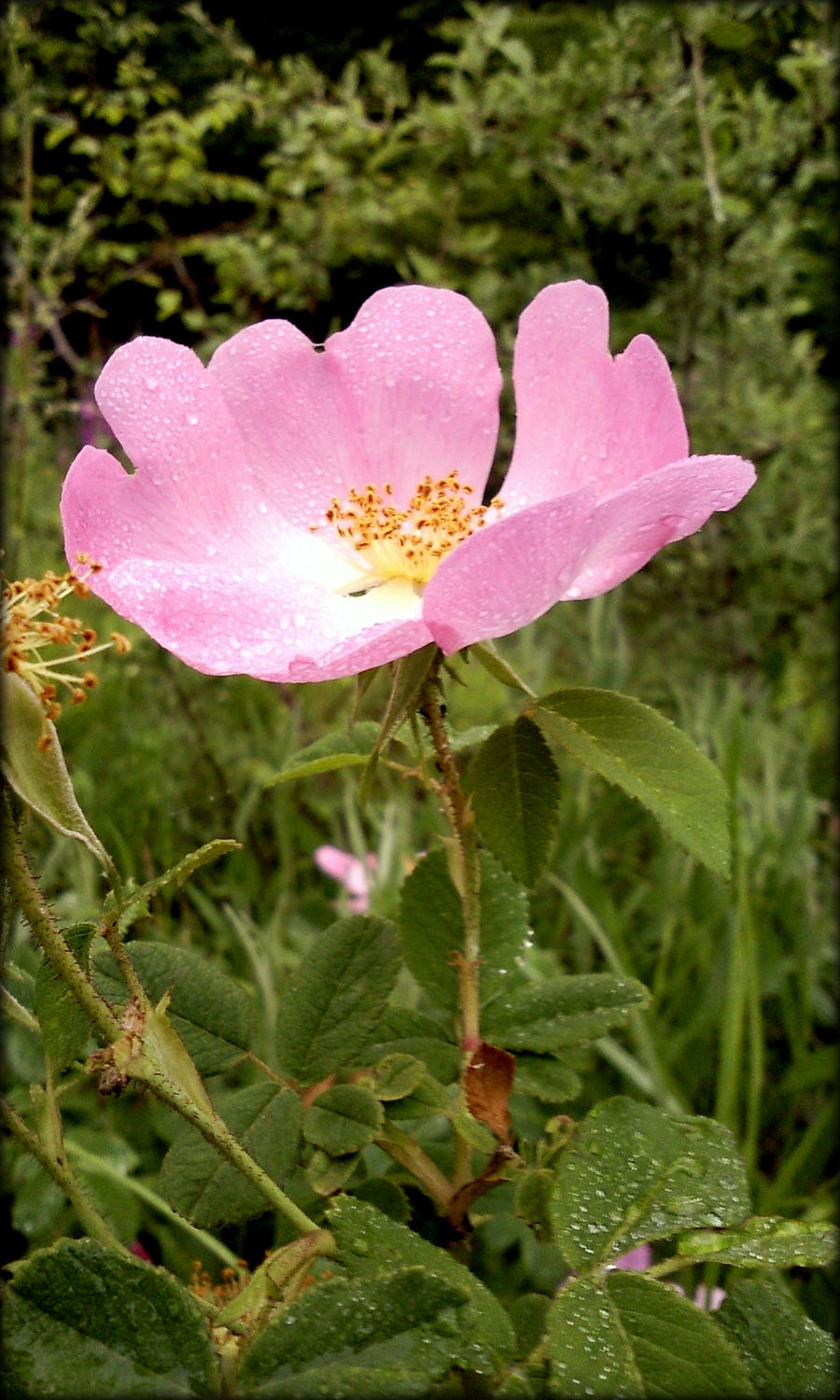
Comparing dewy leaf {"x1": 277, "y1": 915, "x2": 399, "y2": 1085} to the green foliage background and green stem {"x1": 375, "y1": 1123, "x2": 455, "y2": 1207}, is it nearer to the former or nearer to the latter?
green stem {"x1": 375, "y1": 1123, "x2": 455, "y2": 1207}

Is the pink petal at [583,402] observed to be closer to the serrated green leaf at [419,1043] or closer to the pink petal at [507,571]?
the pink petal at [507,571]

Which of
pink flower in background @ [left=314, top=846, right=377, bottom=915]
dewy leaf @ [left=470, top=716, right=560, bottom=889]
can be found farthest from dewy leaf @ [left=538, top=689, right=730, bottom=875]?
pink flower in background @ [left=314, top=846, right=377, bottom=915]

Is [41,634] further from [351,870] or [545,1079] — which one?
[351,870]

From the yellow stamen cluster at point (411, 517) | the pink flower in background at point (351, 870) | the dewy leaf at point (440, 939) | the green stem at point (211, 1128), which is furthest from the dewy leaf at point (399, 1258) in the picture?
the pink flower in background at point (351, 870)

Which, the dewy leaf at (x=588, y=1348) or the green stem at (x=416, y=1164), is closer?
the dewy leaf at (x=588, y=1348)

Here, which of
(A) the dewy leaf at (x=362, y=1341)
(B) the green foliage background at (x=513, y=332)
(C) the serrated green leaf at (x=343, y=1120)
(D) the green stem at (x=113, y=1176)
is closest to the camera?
(A) the dewy leaf at (x=362, y=1341)
